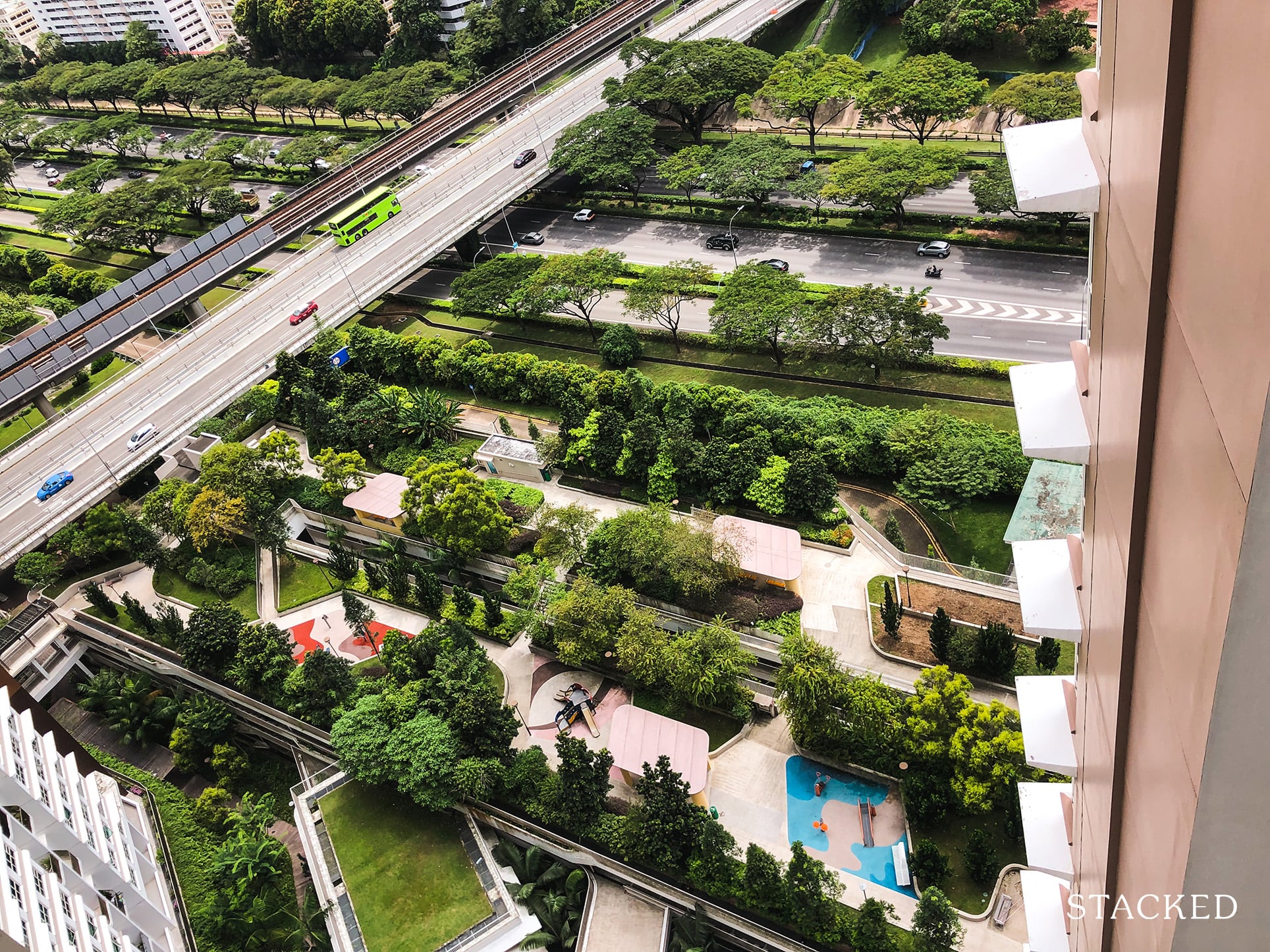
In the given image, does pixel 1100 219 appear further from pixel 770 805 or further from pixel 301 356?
pixel 301 356

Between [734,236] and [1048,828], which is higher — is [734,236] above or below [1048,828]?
below

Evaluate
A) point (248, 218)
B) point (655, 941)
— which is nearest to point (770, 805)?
point (655, 941)

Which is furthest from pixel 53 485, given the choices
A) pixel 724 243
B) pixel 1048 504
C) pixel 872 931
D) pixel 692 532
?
pixel 1048 504

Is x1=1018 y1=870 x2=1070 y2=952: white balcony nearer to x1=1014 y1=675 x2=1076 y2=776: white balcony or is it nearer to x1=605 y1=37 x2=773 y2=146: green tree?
x1=1014 y1=675 x2=1076 y2=776: white balcony

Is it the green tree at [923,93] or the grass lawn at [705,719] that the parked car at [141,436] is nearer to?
the grass lawn at [705,719]

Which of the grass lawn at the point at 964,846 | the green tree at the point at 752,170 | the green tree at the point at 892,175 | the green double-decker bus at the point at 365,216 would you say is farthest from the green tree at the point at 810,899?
the green double-decker bus at the point at 365,216

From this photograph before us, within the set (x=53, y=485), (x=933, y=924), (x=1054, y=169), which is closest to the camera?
(x=1054, y=169)

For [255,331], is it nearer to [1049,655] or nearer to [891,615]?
[891,615]
